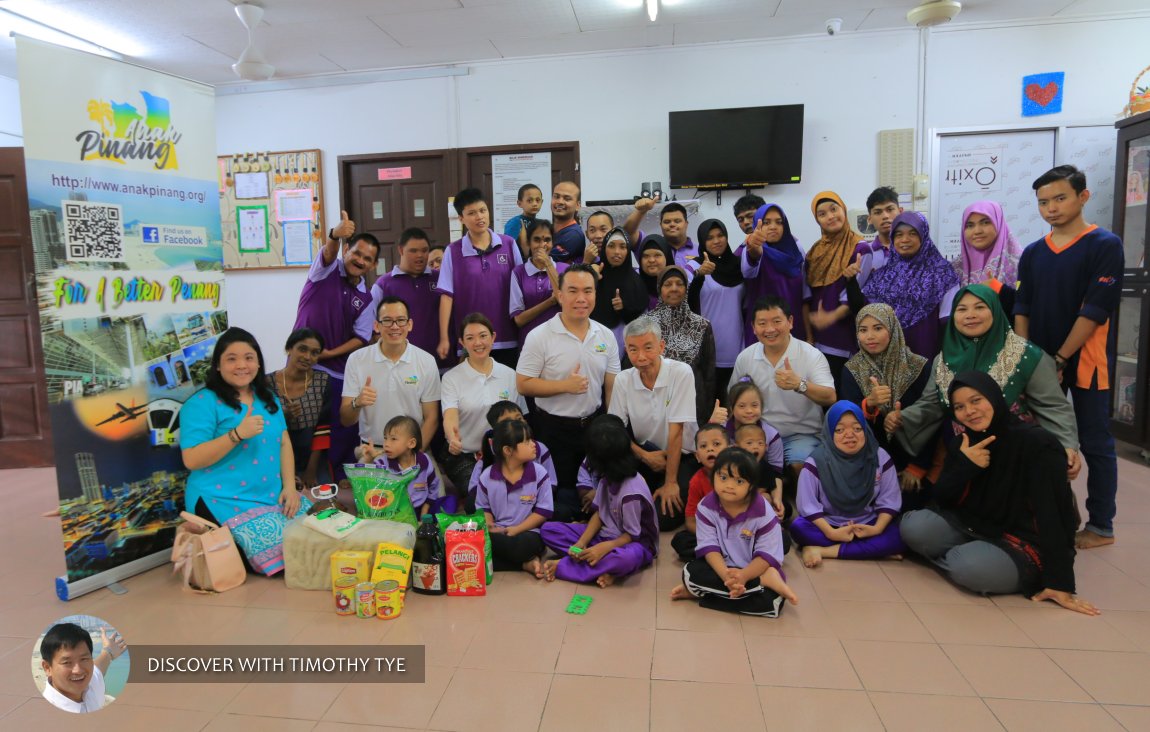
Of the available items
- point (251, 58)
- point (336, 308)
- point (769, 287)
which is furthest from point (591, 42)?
point (336, 308)

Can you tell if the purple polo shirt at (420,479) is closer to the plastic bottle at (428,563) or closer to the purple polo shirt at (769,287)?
the plastic bottle at (428,563)

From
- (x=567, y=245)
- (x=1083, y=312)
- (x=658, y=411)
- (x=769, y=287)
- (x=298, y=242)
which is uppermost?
(x=298, y=242)

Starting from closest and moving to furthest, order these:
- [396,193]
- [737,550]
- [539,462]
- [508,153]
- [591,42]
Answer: [737,550], [539,462], [591,42], [508,153], [396,193]

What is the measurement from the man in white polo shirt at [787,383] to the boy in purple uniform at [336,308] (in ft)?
7.46

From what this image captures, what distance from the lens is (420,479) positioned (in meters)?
3.23

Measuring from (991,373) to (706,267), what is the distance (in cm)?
148

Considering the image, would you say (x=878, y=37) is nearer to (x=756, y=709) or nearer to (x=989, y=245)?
(x=989, y=245)

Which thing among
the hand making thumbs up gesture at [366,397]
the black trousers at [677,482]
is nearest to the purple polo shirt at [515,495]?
the black trousers at [677,482]

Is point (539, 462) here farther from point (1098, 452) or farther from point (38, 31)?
point (38, 31)

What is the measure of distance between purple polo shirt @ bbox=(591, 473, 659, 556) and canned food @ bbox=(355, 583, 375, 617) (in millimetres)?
953

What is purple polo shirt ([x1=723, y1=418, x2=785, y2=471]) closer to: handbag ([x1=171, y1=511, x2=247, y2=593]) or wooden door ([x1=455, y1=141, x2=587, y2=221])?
handbag ([x1=171, y1=511, x2=247, y2=593])

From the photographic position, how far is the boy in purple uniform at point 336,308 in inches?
154

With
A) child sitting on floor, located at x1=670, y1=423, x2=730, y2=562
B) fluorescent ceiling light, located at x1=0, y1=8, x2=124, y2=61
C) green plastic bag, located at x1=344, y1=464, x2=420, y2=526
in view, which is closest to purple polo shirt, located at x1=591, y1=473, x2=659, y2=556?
child sitting on floor, located at x1=670, y1=423, x2=730, y2=562

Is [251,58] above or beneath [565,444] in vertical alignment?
above
